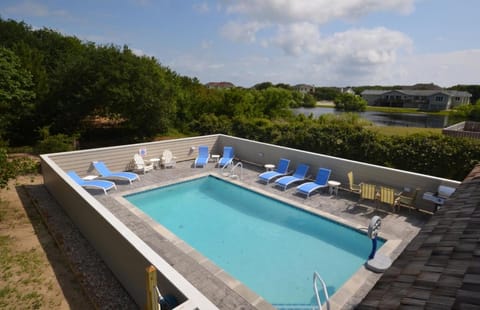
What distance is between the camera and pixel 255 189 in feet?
32.1

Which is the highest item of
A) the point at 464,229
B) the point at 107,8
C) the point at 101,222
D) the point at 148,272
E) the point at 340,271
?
the point at 107,8

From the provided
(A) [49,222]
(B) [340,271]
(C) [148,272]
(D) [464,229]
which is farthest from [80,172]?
(D) [464,229]

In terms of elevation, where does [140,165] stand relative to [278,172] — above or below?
above

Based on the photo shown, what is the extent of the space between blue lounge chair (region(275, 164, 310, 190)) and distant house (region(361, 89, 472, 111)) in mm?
67784

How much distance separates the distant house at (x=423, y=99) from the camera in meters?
60.9

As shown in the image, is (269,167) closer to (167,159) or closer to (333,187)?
(333,187)

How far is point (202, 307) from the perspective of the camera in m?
3.01

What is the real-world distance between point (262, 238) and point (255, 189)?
277 cm

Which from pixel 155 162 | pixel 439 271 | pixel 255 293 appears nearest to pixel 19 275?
pixel 255 293

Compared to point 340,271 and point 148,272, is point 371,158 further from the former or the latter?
point 148,272

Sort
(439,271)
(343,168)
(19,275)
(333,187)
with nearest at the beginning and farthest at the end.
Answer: (439,271) → (19,275) → (333,187) → (343,168)

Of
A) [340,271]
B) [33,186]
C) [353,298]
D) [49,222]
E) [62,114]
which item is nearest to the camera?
[353,298]

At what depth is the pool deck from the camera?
15.5 ft

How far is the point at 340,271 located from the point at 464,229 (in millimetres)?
3861
